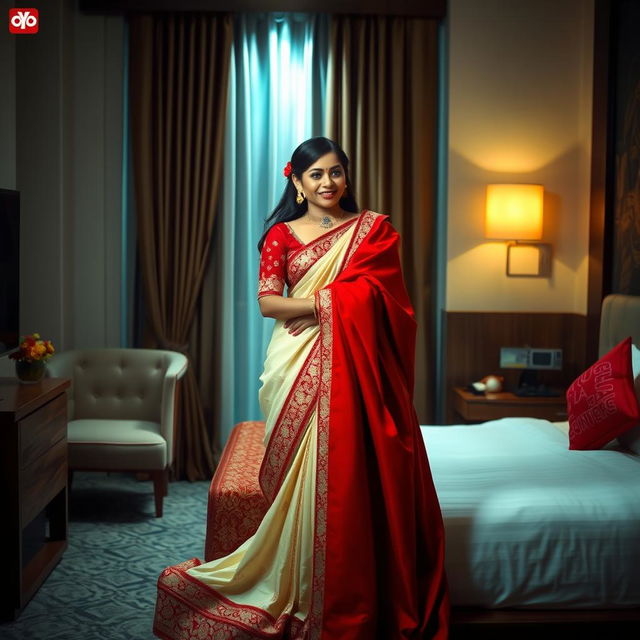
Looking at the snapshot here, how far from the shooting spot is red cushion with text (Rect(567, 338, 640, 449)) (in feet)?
9.79

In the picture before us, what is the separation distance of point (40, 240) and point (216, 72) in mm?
1393

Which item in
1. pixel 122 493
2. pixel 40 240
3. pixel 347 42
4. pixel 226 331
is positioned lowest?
pixel 122 493

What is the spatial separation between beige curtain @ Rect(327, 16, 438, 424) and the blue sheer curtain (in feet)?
0.55

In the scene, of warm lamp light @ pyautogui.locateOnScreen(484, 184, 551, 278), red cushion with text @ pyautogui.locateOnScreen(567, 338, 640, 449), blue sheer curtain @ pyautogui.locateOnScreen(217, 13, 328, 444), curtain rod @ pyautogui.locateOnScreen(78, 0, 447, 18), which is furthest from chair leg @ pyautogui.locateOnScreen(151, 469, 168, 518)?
curtain rod @ pyautogui.locateOnScreen(78, 0, 447, 18)

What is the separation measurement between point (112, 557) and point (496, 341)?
7.80 ft

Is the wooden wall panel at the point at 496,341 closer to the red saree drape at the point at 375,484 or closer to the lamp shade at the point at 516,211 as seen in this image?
the lamp shade at the point at 516,211

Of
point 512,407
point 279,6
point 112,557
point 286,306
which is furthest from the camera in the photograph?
point 279,6

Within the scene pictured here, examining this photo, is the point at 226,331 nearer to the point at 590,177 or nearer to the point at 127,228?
the point at 127,228

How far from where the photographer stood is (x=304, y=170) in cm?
271

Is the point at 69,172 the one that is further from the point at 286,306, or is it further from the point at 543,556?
the point at 543,556

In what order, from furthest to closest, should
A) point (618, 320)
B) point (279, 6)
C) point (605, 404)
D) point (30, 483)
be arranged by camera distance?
point (279, 6)
point (618, 320)
point (605, 404)
point (30, 483)

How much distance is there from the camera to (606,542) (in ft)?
7.96

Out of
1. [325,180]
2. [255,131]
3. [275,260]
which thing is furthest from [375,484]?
[255,131]

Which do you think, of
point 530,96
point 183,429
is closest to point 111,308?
point 183,429
